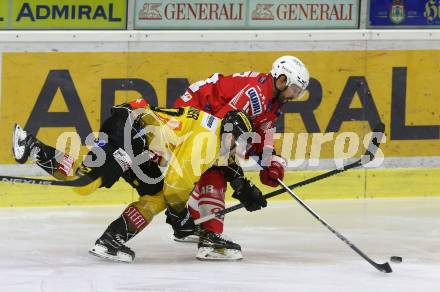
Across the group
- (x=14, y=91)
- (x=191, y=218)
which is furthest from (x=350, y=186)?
(x=14, y=91)

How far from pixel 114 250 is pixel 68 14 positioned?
2426 mm

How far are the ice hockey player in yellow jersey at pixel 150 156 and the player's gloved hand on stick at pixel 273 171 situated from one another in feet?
0.61

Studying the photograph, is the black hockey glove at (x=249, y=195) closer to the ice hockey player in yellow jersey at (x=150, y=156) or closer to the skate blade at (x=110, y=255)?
the ice hockey player in yellow jersey at (x=150, y=156)

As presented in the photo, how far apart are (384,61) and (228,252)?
9.11 ft

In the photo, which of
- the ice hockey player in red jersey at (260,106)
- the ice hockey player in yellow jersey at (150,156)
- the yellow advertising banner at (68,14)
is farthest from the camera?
the yellow advertising banner at (68,14)

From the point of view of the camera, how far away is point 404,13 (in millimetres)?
9125

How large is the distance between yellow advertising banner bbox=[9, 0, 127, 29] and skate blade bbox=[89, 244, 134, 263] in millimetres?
2308

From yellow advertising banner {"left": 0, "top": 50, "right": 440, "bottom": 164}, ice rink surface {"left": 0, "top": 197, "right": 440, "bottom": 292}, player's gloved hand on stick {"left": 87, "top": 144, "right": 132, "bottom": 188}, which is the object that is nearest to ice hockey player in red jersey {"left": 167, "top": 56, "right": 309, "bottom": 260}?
ice rink surface {"left": 0, "top": 197, "right": 440, "bottom": 292}

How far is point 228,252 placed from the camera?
681 cm

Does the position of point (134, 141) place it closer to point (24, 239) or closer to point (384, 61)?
point (24, 239)

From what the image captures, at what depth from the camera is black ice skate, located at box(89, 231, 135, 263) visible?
6.57 m

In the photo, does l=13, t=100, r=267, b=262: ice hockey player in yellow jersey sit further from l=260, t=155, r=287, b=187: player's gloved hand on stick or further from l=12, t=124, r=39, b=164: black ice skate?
l=260, t=155, r=287, b=187: player's gloved hand on stick

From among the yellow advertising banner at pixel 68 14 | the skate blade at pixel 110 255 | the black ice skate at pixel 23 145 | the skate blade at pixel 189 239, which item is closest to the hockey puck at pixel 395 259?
the skate blade at pixel 189 239

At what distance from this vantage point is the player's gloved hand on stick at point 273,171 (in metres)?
6.88
